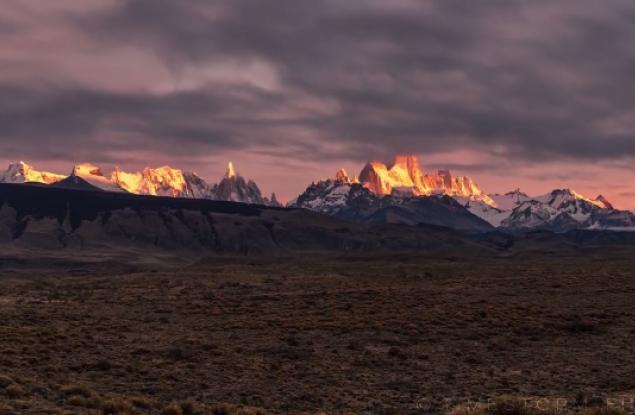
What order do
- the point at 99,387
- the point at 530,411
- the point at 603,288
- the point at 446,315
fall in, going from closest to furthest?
the point at 530,411 < the point at 99,387 < the point at 446,315 < the point at 603,288

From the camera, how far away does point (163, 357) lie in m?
36.2

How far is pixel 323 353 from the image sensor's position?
126 ft

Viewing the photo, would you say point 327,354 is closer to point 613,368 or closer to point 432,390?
point 432,390

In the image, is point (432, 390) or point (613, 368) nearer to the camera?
point (432, 390)

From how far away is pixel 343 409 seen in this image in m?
26.5

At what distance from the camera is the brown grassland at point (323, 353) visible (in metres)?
26.6

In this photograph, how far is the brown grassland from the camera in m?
26.6

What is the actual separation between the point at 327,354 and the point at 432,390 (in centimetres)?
937

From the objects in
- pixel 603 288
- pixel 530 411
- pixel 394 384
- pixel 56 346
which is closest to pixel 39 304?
pixel 56 346

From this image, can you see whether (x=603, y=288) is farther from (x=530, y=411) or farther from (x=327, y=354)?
(x=530, y=411)

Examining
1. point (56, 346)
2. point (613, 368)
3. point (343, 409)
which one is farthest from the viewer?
point (56, 346)

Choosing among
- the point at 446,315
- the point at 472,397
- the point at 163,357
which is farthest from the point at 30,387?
the point at 446,315

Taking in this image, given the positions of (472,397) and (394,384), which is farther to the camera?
(394,384)

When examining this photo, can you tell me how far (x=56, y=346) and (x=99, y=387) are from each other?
32.4 feet
